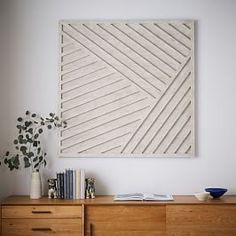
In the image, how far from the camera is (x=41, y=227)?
10.1 ft

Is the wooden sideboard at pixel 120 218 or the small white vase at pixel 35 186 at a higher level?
the small white vase at pixel 35 186

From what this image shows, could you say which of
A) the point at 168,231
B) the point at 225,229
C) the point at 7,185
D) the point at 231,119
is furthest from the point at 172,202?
the point at 7,185

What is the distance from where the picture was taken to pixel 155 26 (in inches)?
139

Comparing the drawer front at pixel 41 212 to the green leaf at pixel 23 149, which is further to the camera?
the green leaf at pixel 23 149

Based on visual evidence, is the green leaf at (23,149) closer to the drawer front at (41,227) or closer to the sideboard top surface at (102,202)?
the sideboard top surface at (102,202)

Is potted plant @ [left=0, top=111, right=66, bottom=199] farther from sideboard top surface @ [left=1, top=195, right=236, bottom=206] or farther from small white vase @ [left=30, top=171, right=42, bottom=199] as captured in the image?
sideboard top surface @ [left=1, top=195, right=236, bottom=206]

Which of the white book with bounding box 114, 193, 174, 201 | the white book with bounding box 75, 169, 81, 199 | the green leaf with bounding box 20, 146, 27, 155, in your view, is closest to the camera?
the white book with bounding box 114, 193, 174, 201

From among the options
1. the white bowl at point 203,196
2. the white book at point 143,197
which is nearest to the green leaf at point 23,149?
the white book at point 143,197

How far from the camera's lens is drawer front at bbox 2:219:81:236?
122 inches

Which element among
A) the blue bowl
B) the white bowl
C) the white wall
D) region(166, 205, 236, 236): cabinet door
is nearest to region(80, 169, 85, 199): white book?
the white wall

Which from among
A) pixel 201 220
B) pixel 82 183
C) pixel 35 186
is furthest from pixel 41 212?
pixel 201 220

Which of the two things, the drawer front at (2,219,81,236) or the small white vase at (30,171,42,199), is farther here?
the small white vase at (30,171,42,199)

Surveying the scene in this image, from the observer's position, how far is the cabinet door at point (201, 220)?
307 centimetres

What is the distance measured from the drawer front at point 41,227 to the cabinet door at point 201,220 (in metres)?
0.73
